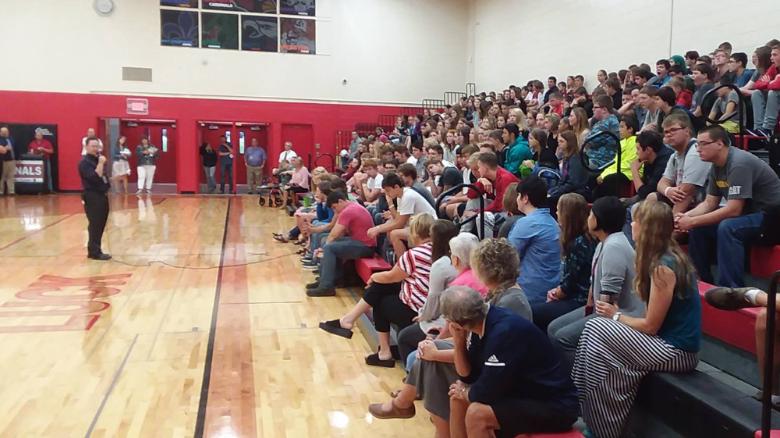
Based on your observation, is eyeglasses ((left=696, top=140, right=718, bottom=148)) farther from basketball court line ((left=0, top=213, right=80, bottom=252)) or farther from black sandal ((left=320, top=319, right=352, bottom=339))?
basketball court line ((left=0, top=213, right=80, bottom=252))

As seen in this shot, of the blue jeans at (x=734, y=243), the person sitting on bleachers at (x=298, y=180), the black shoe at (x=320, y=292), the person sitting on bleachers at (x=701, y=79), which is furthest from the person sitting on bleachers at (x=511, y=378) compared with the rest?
the person sitting on bleachers at (x=298, y=180)

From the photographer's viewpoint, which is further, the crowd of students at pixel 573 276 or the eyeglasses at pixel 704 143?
the eyeglasses at pixel 704 143

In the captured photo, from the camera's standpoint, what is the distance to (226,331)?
562 cm

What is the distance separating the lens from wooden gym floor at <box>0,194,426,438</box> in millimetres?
3857

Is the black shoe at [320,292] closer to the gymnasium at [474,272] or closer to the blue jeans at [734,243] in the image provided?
the gymnasium at [474,272]

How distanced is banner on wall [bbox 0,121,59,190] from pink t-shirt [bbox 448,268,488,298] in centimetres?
1614

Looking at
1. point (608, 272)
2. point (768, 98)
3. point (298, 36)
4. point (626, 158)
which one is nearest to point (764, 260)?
point (608, 272)

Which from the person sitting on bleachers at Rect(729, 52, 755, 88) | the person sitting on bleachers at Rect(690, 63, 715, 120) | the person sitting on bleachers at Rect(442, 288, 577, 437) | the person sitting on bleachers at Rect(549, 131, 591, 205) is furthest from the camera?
the person sitting on bleachers at Rect(729, 52, 755, 88)

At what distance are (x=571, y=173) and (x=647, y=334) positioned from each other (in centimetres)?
331

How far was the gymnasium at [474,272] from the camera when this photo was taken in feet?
9.30

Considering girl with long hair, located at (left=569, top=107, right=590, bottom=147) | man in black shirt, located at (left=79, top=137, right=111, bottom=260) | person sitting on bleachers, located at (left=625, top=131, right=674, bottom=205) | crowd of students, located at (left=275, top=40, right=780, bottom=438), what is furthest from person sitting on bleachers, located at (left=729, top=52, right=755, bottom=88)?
man in black shirt, located at (left=79, top=137, right=111, bottom=260)

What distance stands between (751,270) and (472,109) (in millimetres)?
11067

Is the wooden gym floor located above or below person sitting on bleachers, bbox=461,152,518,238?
below

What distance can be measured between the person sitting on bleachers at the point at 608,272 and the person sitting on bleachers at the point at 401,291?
1.19 meters
